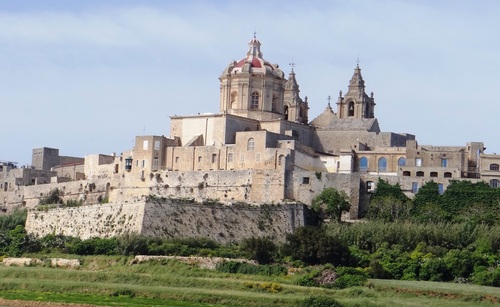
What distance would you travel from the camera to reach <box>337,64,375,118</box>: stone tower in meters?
81.7

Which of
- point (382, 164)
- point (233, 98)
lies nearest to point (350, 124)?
point (382, 164)

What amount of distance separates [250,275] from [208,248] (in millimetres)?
4920

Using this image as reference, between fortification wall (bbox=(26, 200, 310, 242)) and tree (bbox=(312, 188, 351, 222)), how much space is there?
0.84 metres

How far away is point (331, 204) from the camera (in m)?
65.2

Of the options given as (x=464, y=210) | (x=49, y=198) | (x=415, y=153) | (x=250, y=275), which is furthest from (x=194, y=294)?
(x=49, y=198)

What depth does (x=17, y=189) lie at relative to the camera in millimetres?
82125

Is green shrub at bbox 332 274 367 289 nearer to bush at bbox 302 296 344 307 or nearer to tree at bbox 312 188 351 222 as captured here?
bush at bbox 302 296 344 307

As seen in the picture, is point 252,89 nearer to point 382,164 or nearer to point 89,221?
point 382,164

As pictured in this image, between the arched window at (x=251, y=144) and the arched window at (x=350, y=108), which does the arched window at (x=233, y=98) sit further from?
the arched window at (x=350, y=108)

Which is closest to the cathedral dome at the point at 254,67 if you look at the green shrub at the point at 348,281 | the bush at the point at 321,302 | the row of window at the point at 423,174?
the row of window at the point at 423,174

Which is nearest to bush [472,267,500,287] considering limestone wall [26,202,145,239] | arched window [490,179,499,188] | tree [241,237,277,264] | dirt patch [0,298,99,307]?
tree [241,237,277,264]

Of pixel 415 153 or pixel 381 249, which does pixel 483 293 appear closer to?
pixel 381 249

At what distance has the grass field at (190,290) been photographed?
163 feet

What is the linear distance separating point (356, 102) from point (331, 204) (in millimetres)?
17681
